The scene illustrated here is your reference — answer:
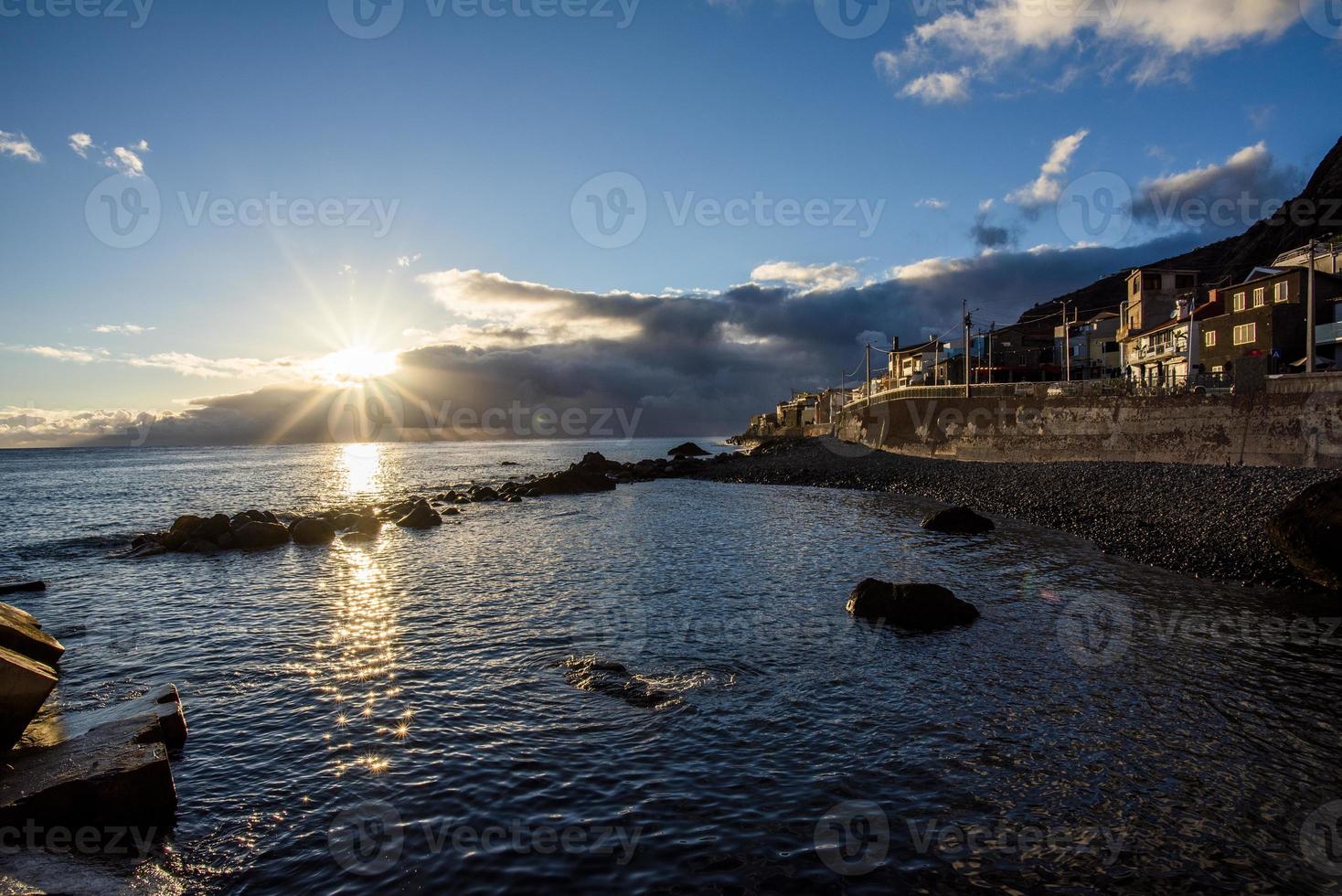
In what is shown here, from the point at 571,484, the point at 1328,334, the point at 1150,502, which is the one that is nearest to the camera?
the point at 1150,502

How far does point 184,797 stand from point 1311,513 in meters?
27.9

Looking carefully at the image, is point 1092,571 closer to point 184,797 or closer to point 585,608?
point 585,608

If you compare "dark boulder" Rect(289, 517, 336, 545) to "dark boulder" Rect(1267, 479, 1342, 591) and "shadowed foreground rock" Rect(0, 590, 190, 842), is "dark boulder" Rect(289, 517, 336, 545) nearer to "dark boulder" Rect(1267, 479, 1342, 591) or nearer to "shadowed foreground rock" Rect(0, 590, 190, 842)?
"shadowed foreground rock" Rect(0, 590, 190, 842)

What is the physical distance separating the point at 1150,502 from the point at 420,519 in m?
41.2

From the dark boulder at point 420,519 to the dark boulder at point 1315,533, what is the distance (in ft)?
137

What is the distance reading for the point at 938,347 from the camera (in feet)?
350

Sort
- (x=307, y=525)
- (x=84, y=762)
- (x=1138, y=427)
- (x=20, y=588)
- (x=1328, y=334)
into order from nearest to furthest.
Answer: (x=84, y=762)
(x=20, y=588)
(x=307, y=525)
(x=1138, y=427)
(x=1328, y=334)

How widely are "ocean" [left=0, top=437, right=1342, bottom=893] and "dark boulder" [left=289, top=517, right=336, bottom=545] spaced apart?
1170cm

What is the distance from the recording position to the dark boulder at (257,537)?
34656 millimetres

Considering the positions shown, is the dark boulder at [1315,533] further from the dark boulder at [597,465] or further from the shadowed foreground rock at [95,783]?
the dark boulder at [597,465]

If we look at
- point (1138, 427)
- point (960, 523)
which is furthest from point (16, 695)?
point (1138, 427)

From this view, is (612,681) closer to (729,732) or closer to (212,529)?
(729,732)

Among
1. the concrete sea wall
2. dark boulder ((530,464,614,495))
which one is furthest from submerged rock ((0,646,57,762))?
dark boulder ((530,464,614,495))

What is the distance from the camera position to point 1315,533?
62.6 feet
